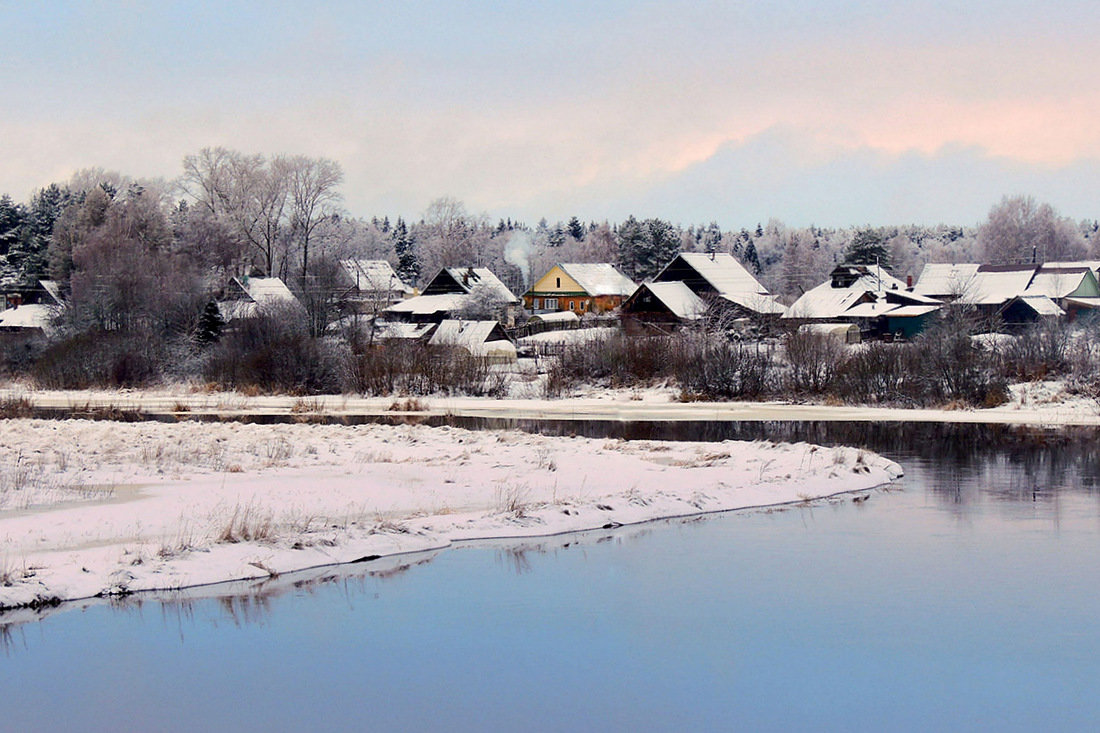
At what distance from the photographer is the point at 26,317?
85.8 metres

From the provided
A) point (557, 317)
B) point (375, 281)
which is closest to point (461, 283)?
point (557, 317)

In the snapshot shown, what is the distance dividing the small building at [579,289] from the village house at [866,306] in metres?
22.0

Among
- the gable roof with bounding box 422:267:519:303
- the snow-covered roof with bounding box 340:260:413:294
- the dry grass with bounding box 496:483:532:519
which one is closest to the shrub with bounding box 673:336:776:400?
the dry grass with bounding box 496:483:532:519

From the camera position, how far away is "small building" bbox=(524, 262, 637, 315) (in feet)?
357

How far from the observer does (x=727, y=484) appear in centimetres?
2286

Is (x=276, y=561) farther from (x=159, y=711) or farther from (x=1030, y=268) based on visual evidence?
(x=1030, y=268)

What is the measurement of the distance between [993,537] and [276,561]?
10.6 metres

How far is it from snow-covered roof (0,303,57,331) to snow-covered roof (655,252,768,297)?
4522 cm

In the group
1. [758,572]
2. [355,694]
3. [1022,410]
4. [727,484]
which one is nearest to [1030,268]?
[1022,410]

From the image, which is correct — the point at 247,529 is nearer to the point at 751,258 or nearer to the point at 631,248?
the point at 631,248

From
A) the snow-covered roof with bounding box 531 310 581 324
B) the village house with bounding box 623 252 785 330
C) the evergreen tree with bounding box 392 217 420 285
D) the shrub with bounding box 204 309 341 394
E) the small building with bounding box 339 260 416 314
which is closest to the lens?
the shrub with bounding box 204 309 341 394

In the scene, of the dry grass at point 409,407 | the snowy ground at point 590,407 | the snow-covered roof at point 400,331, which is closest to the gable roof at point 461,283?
the snow-covered roof at point 400,331

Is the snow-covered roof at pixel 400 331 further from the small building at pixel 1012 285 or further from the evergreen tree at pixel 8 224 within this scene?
the evergreen tree at pixel 8 224

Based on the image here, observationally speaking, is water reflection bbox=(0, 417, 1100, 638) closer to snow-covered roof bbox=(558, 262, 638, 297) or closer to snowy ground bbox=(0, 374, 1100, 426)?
snowy ground bbox=(0, 374, 1100, 426)
